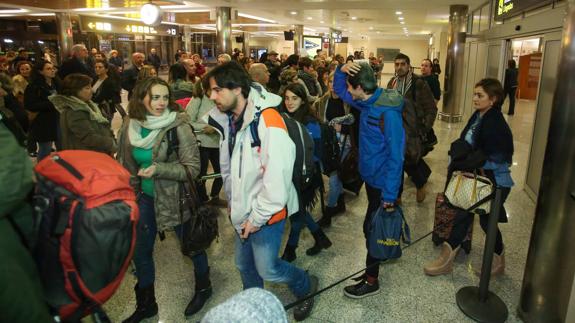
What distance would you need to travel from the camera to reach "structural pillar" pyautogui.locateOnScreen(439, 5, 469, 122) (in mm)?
11172

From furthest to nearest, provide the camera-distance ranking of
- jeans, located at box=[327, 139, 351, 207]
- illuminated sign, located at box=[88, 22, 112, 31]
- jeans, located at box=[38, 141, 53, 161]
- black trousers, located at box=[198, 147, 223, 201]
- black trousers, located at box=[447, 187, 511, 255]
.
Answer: illuminated sign, located at box=[88, 22, 112, 31], jeans, located at box=[38, 141, 53, 161], black trousers, located at box=[198, 147, 223, 201], jeans, located at box=[327, 139, 351, 207], black trousers, located at box=[447, 187, 511, 255]

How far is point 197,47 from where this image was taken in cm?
3200

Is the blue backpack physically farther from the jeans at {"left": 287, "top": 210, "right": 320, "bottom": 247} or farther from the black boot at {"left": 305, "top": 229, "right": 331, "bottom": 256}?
the black boot at {"left": 305, "top": 229, "right": 331, "bottom": 256}

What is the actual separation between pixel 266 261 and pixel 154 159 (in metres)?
0.92

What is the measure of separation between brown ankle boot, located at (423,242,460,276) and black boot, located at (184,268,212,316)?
69.3 inches

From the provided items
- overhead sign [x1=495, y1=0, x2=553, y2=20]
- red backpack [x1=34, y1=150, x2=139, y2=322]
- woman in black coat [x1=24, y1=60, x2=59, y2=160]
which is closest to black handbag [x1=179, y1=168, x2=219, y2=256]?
red backpack [x1=34, y1=150, x2=139, y2=322]

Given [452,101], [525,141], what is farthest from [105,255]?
[452,101]

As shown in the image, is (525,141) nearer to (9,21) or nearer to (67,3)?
(67,3)

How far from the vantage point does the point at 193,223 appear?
257cm

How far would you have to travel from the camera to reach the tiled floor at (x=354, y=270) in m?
2.78

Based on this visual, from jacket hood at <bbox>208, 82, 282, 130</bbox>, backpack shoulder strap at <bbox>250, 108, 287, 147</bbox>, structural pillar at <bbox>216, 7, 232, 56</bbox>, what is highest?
structural pillar at <bbox>216, 7, 232, 56</bbox>

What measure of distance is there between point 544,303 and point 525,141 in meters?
6.90

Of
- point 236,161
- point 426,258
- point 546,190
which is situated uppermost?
point 236,161

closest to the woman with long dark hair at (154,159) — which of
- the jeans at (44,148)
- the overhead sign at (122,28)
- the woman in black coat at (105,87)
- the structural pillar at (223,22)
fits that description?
the jeans at (44,148)
